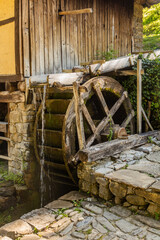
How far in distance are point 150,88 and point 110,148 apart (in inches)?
96.2

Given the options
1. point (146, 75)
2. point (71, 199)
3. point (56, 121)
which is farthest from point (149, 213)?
point (146, 75)

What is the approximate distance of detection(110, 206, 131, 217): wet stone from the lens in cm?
348

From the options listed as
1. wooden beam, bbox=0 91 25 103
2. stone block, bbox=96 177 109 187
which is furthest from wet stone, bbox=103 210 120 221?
wooden beam, bbox=0 91 25 103

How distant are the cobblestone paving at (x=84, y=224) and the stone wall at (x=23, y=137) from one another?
1.97m

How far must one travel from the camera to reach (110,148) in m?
4.73

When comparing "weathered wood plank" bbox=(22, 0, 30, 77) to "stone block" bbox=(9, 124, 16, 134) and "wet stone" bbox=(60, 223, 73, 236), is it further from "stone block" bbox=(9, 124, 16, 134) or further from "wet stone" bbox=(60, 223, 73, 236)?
"wet stone" bbox=(60, 223, 73, 236)

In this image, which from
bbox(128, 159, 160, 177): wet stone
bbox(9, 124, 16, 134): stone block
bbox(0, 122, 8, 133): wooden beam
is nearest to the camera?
bbox(128, 159, 160, 177): wet stone

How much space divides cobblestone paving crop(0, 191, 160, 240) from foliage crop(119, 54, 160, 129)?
3.29 m

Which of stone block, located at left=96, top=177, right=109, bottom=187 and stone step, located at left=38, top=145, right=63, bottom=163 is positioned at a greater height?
stone step, located at left=38, top=145, right=63, bottom=163

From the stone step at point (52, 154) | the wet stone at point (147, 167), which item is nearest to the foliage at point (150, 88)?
the wet stone at point (147, 167)

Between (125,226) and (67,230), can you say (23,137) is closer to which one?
(67,230)

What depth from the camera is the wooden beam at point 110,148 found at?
4.30 meters

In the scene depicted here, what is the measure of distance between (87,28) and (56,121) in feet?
10.1

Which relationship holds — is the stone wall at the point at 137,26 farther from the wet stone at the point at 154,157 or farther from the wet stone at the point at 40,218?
the wet stone at the point at 40,218
